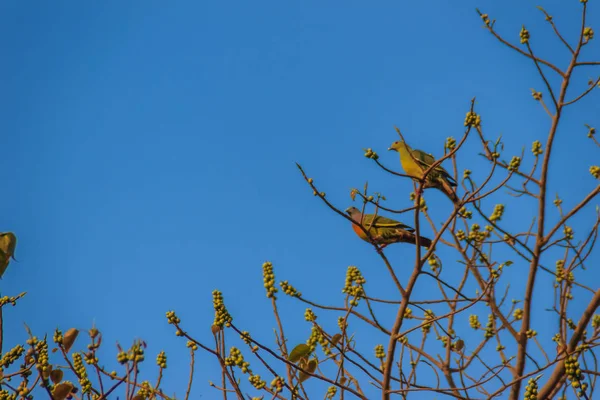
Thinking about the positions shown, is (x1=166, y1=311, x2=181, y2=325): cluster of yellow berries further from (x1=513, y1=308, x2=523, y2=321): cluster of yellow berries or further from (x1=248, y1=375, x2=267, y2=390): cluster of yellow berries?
(x1=513, y1=308, x2=523, y2=321): cluster of yellow berries

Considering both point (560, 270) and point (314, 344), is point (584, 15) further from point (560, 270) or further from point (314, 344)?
point (314, 344)

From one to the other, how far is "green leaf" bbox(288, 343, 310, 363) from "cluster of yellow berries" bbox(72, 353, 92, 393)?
1008 mm

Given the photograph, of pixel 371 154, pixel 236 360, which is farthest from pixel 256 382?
pixel 371 154

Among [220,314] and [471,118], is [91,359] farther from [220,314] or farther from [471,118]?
[471,118]

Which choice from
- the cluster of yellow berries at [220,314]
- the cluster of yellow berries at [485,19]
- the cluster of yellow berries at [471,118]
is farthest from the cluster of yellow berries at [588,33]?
the cluster of yellow berries at [220,314]

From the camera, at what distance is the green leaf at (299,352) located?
12.0 ft

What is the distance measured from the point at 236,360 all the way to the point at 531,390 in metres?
1.43

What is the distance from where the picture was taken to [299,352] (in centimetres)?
368

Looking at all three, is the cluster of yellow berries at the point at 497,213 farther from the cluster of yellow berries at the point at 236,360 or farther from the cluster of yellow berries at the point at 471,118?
the cluster of yellow berries at the point at 236,360

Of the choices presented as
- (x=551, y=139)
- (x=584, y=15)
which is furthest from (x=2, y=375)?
(x=584, y=15)

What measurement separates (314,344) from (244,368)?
0.90 metres

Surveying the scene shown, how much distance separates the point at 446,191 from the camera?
623cm

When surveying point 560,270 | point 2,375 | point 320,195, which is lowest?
point 2,375

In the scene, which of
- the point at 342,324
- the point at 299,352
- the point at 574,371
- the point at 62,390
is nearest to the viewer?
the point at 62,390
